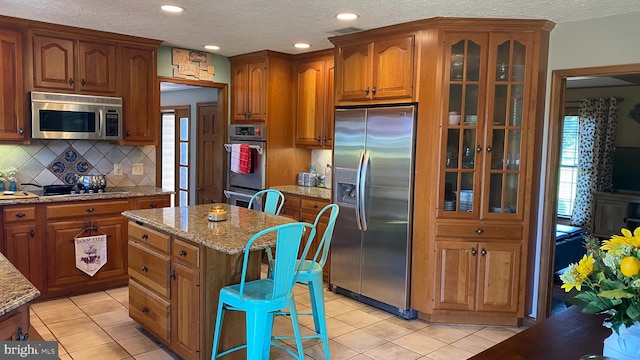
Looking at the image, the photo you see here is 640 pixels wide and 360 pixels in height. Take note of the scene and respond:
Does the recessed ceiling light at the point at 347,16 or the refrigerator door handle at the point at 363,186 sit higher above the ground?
the recessed ceiling light at the point at 347,16

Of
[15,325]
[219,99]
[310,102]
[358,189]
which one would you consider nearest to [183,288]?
[15,325]

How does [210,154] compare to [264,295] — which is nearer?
[264,295]

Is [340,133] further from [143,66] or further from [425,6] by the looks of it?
[143,66]

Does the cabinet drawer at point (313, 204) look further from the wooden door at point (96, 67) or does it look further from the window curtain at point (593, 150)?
the window curtain at point (593, 150)

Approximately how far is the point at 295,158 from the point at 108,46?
2.23 metres

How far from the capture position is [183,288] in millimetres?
2752

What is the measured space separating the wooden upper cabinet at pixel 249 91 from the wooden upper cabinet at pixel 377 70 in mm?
1136

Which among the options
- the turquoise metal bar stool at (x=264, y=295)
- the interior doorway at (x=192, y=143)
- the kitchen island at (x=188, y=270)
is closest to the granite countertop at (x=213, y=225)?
the kitchen island at (x=188, y=270)

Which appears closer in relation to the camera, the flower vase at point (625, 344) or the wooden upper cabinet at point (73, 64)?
the flower vase at point (625, 344)

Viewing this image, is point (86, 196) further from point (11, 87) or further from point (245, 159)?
point (245, 159)

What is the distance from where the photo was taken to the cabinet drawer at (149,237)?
2885 millimetres

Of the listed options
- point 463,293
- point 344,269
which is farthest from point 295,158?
point 463,293

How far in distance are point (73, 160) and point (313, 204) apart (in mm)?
2365

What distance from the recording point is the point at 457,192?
12.0 feet
